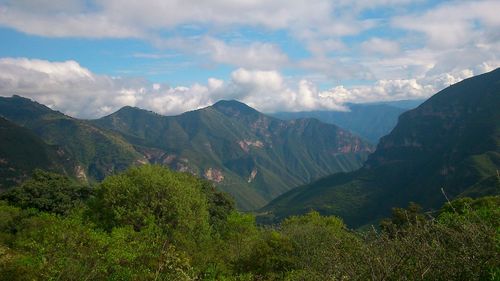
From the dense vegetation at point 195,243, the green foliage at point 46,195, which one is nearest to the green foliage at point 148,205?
the dense vegetation at point 195,243

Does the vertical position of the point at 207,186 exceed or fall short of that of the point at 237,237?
it exceeds it

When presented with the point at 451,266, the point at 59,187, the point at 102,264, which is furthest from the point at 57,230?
the point at 59,187

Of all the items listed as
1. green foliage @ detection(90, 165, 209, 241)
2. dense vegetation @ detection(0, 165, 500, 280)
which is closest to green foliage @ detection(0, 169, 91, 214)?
dense vegetation @ detection(0, 165, 500, 280)

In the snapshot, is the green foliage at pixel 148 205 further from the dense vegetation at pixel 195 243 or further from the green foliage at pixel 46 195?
the green foliage at pixel 46 195

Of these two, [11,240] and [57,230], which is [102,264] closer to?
[57,230]

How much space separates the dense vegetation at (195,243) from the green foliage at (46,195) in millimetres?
218

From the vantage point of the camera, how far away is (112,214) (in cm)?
5059

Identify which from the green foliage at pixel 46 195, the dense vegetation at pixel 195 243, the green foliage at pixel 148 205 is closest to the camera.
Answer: the dense vegetation at pixel 195 243

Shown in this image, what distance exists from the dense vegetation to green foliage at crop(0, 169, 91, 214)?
0.72 feet

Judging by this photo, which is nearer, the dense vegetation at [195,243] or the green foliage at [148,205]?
the dense vegetation at [195,243]

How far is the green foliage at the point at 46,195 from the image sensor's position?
2913 inches

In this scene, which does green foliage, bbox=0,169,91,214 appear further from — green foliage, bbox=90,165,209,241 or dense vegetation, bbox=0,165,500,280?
green foliage, bbox=90,165,209,241

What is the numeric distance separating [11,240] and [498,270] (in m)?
48.4

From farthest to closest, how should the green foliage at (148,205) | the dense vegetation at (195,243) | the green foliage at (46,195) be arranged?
the green foliage at (46,195) < the green foliage at (148,205) < the dense vegetation at (195,243)
